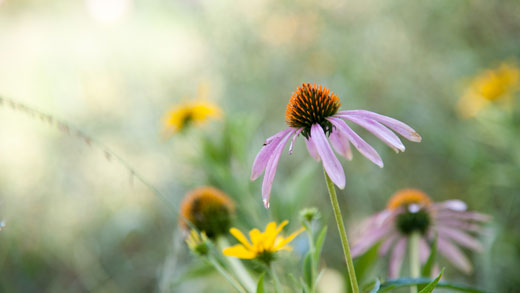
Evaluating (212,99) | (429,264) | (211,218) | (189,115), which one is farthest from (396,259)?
(212,99)

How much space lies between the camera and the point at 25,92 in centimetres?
169

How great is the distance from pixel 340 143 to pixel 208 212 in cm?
32

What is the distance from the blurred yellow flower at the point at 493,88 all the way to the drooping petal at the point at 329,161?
103cm

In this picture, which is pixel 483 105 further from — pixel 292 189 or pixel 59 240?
pixel 59 240

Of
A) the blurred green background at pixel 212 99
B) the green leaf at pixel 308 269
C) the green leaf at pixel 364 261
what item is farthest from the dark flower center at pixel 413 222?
the blurred green background at pixel 212 99

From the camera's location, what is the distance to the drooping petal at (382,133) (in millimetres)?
377

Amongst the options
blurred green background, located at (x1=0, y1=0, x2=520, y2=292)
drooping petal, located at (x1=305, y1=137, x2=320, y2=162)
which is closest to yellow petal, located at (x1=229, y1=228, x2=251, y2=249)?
drooping petal, located at (x1=305, y1=137, x2=320, y2=162)

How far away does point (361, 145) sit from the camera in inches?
15.4

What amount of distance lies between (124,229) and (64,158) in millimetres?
399

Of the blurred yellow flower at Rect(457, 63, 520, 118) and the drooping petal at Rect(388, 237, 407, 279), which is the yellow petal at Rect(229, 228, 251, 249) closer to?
the drooping petal at Rect(388, 237, 407, 279)

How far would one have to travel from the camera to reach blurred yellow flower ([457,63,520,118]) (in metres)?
1.24

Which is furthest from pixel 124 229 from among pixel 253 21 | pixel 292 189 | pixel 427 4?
pixel 427 4

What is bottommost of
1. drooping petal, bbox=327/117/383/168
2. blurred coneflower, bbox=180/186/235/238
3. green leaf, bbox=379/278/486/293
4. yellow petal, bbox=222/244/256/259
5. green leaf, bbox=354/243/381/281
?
green leaf, bbox=379/278/486/293

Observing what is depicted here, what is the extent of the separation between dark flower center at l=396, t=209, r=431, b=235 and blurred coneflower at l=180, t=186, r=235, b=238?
0.26 m
